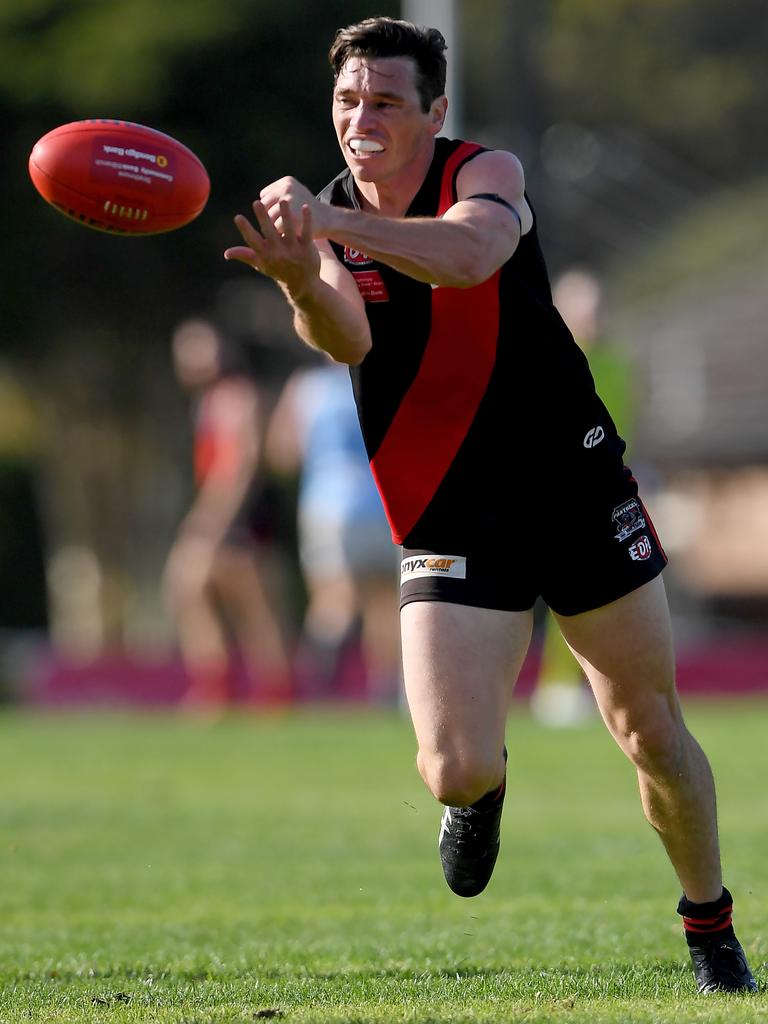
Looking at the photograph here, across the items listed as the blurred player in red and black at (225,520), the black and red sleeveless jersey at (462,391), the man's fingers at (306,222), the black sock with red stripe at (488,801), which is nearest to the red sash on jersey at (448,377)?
the black and red sleeveless jersey at (462,391)

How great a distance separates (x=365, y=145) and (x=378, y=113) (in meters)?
0.09

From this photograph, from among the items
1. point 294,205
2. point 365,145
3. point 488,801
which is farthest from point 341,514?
point 294,205

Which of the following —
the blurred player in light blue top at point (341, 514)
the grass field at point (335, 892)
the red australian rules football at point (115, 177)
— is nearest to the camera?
the grass field at point (335, 892)

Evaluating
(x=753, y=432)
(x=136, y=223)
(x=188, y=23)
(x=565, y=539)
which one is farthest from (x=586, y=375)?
(x=753, y=432)

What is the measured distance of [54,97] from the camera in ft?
81.3

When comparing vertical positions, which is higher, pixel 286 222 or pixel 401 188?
pixel 401 188

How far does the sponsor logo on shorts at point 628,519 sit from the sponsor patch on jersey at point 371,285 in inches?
32.4

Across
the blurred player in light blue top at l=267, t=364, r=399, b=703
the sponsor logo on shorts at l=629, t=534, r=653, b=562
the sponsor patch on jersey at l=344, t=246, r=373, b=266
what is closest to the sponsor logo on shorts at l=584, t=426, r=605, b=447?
the sponsor logo on shorts at l=629, t=534, r=653, b=562

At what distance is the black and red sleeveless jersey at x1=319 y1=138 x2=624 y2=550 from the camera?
4.88 meters

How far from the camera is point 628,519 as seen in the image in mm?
4895

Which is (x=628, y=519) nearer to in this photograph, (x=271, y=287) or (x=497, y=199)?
(x=497, y=199)

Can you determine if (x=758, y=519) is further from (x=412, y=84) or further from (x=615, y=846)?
(x=412, y=84)

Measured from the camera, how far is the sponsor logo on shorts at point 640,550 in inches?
190

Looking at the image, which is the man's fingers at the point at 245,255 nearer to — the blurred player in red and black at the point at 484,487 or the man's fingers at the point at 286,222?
the man's fingers at the point at 286,222
